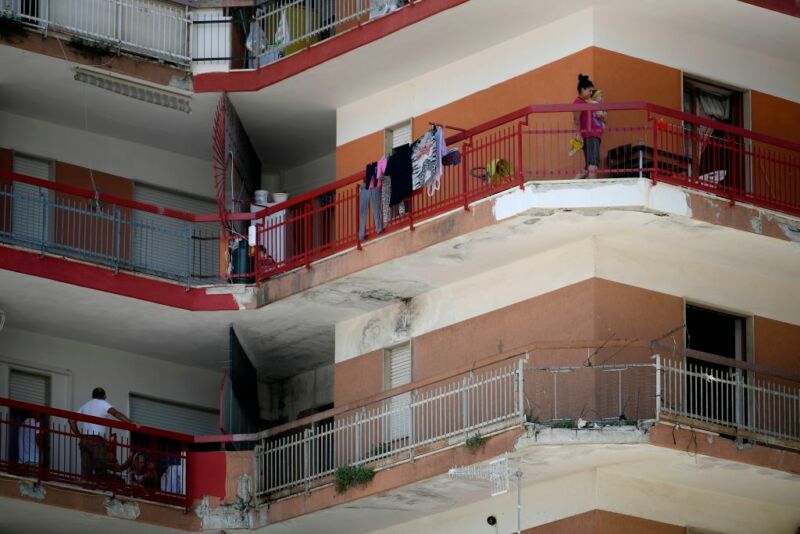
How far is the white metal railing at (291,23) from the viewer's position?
136ft

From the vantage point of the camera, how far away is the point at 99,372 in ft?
138

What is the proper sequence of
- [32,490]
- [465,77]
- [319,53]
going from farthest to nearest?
[319,53] < [465,77] < [32,490]

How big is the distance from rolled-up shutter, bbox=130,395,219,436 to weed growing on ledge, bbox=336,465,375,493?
18.4ft

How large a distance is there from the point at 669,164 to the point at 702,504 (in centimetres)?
502

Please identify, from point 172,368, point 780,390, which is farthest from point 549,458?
point 172,368

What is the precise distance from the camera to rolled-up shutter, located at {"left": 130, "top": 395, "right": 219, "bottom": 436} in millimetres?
42562

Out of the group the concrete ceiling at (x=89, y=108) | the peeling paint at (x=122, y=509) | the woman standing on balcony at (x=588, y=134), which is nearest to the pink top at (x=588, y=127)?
the woman standing on balcony at (x=588, y=134)

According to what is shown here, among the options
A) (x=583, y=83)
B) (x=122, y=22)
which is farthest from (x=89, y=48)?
(x=583, y=83)

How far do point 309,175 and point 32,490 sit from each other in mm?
8986

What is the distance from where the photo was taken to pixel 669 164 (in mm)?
36750

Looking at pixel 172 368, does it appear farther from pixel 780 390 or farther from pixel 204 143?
pixel 780 390

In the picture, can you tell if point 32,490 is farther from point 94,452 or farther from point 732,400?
point 732,400

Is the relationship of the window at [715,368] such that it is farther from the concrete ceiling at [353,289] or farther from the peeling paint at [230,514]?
the peeling paint at [230,514]

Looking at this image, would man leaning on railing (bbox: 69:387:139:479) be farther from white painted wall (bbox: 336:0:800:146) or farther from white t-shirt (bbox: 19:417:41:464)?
white painted wall (bbox: 336:0:800:146)
